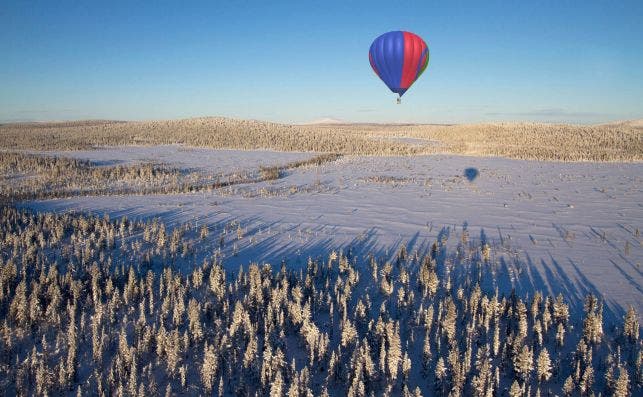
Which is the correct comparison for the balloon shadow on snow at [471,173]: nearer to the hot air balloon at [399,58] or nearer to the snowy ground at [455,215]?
the snowy ground at [455,215]

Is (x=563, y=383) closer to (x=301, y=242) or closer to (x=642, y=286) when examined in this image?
(x=642, y=286)

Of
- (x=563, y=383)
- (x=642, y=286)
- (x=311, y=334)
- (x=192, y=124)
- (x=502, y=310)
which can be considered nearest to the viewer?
(x=563, y=383)

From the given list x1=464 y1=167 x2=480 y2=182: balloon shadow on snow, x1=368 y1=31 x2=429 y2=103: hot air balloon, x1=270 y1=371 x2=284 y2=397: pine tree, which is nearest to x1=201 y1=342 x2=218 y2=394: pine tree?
x1=270 y1=371 x2=284 y2=397: pine tree

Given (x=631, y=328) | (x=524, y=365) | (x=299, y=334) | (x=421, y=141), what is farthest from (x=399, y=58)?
(x=421, y=141)

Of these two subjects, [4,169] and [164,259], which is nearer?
[164,259]

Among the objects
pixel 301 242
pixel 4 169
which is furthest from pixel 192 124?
pixel 301 242

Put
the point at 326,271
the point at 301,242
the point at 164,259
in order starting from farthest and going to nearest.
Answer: the point at 301,242, the point at 164,259, the point at 326,271
